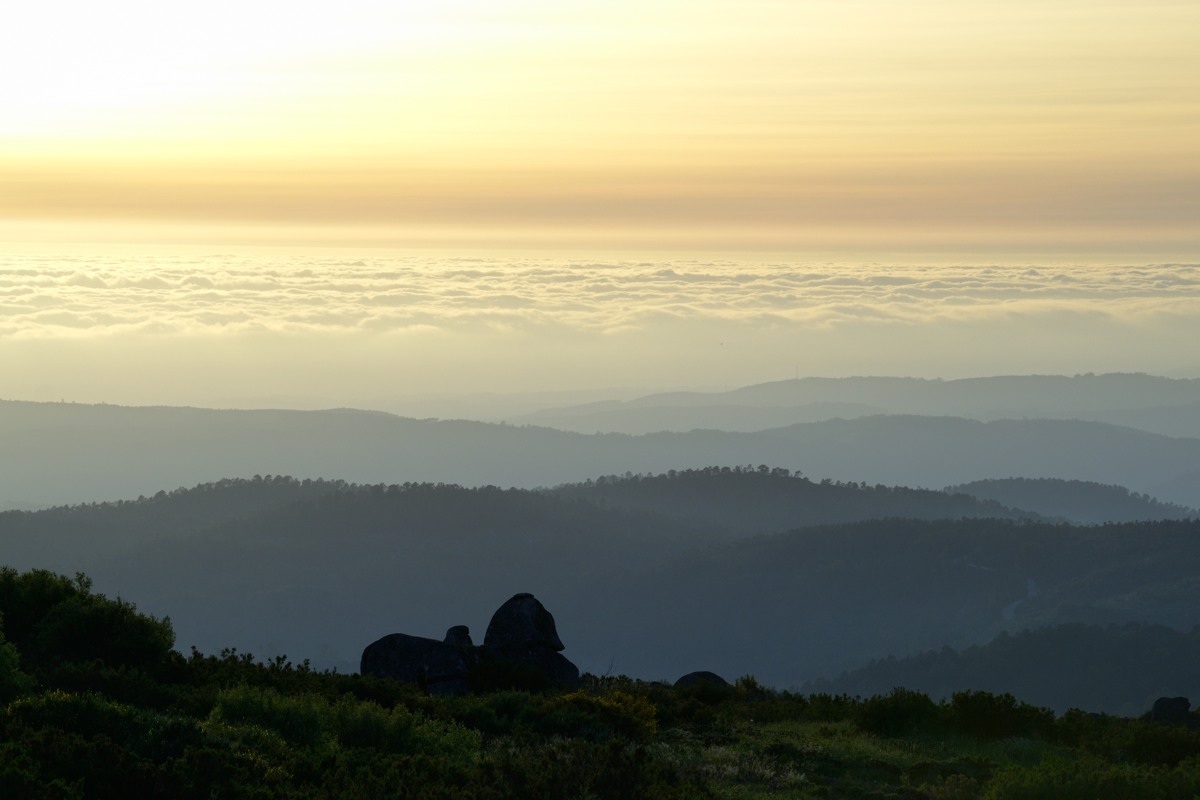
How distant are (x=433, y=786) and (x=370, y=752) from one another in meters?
2.65

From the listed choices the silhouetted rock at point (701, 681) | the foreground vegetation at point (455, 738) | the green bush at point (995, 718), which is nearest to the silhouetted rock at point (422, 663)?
the foreground vegetation at point (455, 738)

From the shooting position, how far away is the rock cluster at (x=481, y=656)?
3209 centimetres

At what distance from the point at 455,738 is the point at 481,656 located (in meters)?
15.9

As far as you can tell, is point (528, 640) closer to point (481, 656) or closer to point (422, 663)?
point (481, 656)

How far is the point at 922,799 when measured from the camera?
19.1 m

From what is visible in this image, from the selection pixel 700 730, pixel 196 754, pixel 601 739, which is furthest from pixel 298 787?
pixel 700 730

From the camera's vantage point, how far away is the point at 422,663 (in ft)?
107

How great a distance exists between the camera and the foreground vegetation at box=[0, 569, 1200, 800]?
15.4 meters

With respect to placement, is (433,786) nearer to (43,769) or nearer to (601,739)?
(43,769)

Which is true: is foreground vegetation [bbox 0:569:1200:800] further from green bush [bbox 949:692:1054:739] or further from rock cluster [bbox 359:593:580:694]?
rock cluster [bbox 359:593:580:694]

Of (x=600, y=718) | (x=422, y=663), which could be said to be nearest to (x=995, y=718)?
(x=600, y=718)

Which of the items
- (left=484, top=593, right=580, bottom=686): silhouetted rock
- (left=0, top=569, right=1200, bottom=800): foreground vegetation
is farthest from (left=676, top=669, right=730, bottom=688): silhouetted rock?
(left=0, top=569, right=1200, bottom=800): foreground vegetation

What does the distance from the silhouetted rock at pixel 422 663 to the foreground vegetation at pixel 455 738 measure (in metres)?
4.36

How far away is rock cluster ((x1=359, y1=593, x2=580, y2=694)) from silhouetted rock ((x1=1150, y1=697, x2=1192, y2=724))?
48.5 ft
